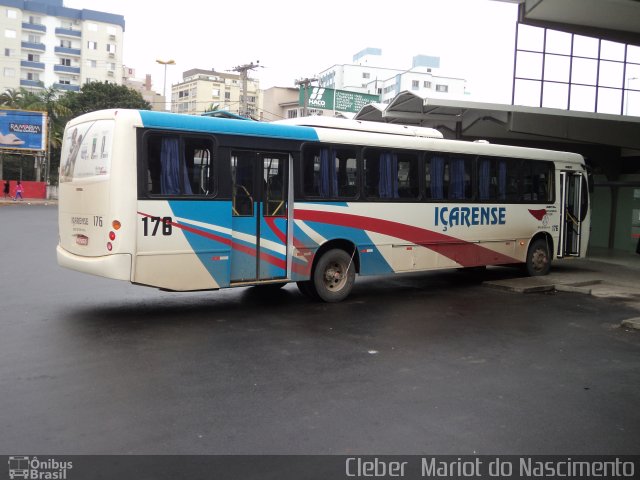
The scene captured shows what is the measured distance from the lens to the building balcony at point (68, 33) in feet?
315

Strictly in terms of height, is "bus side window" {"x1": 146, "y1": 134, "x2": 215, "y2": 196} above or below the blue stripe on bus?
below

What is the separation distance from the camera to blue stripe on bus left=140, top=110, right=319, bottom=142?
8.41 meters

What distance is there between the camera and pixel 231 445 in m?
4.45

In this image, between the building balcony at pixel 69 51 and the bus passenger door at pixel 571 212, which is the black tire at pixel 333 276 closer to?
the bus passenger door at pixel 571 212

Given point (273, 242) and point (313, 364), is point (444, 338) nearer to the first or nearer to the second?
point (313, 364)

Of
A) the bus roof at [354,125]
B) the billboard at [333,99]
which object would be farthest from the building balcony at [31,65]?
the bus roof at [354,125]

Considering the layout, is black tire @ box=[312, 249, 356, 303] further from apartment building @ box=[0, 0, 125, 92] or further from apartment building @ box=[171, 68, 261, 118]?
apartment building @ box=[171, 68, 261, 118]

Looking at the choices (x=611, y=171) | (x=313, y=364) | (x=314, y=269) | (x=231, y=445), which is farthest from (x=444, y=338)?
(x=611, y=171)

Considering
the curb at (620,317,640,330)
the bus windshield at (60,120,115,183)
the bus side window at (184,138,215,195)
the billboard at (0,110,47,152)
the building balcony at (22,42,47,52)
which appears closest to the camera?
the bus windshield at (60,120,115,183)

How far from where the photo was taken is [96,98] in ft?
215

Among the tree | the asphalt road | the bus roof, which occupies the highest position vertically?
the tree

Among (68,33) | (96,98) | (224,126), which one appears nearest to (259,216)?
(224,126)

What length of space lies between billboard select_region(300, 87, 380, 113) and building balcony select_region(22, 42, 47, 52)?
67.8 metres

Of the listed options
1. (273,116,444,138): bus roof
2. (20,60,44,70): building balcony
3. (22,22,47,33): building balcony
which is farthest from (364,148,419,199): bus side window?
(22,22,47,33): building balcony
